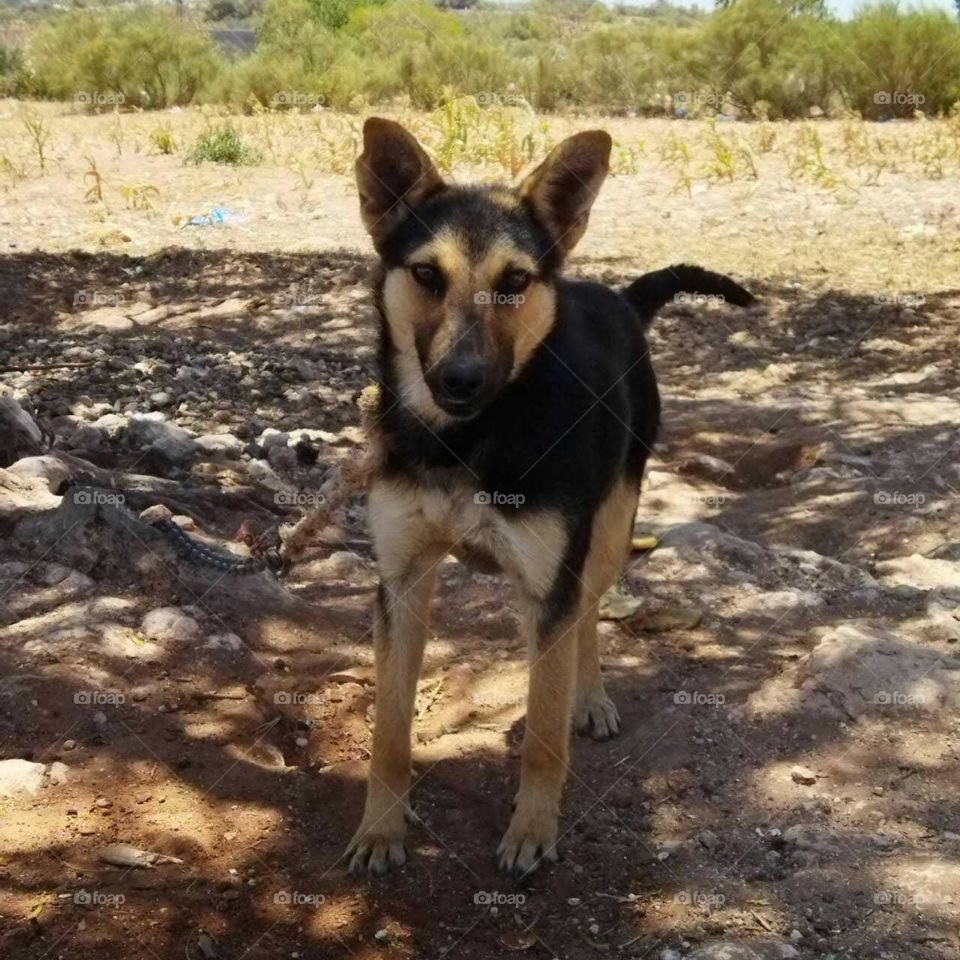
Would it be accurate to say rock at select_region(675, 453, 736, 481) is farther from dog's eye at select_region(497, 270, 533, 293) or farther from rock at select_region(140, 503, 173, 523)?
dog's eye at select_region(497, 270, 533, 293)

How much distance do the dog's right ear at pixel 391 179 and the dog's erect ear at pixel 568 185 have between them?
0.34m

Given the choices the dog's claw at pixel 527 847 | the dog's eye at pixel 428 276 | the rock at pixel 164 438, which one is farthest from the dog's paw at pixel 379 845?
the rock at pixel 164 438

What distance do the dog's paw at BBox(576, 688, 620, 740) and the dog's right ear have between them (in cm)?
189

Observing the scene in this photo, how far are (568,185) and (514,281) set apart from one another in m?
0.51

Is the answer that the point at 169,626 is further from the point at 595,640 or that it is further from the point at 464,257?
the point at 464,257

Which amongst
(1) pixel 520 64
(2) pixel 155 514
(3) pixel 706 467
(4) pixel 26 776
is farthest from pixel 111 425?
(1) pixel 520 64

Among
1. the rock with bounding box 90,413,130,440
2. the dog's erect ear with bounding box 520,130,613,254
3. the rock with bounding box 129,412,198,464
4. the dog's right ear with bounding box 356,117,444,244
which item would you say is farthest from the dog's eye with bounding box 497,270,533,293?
the rock with bounding box 90,413,130,440

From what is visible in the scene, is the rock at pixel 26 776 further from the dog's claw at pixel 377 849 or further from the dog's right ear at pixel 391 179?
the dog's right ear at pixel 391 179

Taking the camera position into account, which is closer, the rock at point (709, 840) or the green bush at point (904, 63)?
the rock at point (709, 840)

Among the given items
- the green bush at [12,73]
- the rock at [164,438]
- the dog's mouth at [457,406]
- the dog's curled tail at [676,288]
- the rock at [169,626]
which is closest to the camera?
the dog's mouth at [457,406]

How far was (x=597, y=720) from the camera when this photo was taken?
435 cm

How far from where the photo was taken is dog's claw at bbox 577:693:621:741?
Result: 4.34 metres

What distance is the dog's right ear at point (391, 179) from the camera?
3.75 m

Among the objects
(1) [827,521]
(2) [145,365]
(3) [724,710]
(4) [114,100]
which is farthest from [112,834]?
(4) [114,100]
